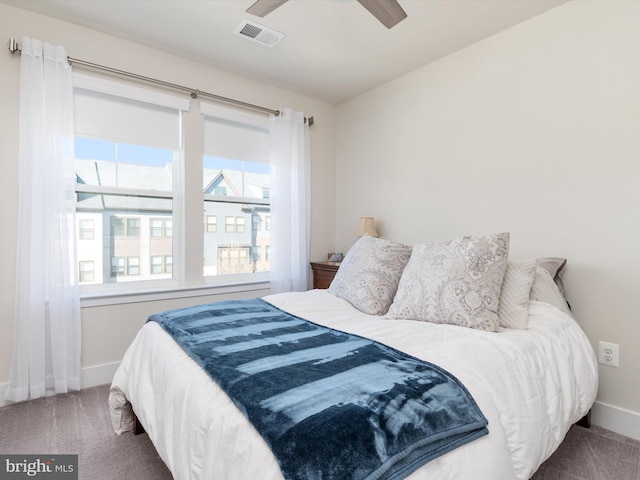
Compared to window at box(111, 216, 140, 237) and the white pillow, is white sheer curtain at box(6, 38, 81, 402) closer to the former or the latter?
window at box(111, 216, 140, 237)

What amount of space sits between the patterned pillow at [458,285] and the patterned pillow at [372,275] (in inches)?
6.6

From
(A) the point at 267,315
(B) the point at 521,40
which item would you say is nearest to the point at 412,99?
(B) the point at 521,40

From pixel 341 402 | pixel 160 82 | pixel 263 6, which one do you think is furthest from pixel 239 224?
pixel 341 402

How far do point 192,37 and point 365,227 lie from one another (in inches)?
84.7

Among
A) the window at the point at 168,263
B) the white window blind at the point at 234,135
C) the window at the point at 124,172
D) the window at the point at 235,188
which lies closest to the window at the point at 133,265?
the window at the point at 124,172

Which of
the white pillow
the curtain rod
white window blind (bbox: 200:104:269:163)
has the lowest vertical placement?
the white pillow

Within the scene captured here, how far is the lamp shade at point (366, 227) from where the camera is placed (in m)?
3.48

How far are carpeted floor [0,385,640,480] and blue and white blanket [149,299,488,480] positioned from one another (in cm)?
79

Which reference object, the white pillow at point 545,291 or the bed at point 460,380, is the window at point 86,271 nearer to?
the bed at point 460,380

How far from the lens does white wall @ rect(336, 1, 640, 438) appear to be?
2.08 meters

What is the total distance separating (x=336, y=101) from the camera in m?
4.00

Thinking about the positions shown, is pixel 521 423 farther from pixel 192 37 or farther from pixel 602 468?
pixel 192 37

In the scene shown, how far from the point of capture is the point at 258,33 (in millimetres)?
2643

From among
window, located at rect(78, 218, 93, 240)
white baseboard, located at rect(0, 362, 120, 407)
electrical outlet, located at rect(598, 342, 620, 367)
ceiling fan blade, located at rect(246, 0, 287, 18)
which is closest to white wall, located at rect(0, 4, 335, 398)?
white baseboard, located at rect(0, 362, 120, 407)
